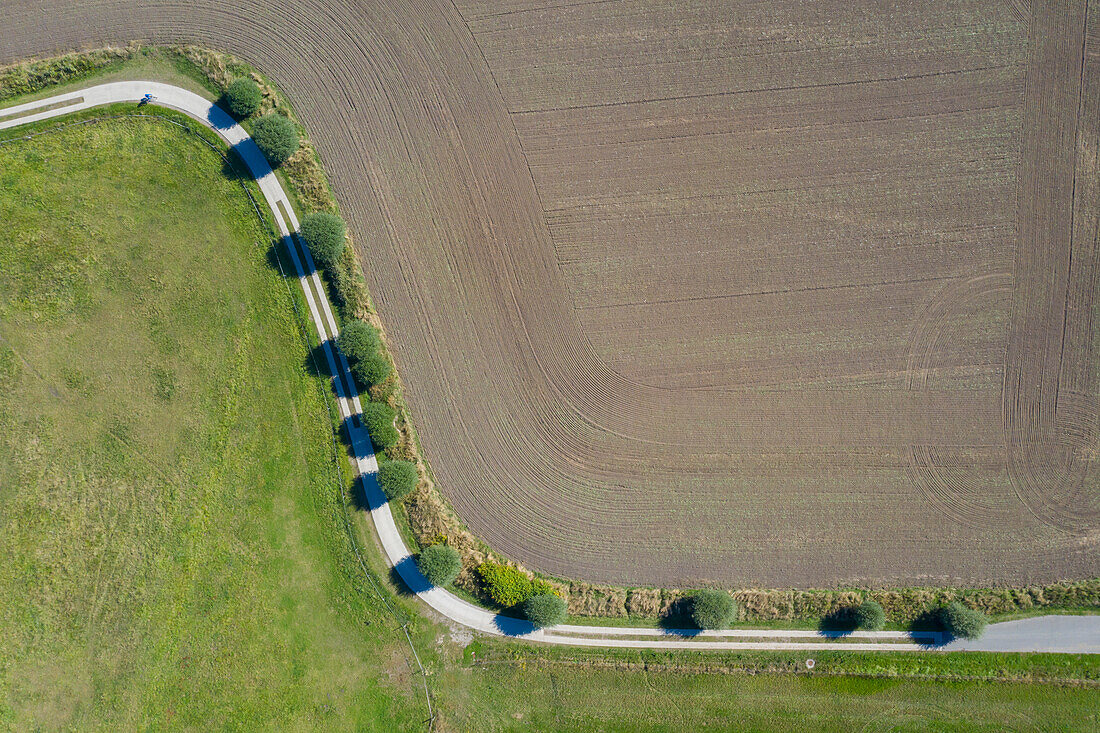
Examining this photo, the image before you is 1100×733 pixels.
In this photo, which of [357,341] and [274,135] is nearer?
[357,341]

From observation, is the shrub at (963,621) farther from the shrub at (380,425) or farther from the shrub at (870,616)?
the shrub at (380,425)

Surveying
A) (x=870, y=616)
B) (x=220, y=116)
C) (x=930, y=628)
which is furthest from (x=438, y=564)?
(x=220, y=116)

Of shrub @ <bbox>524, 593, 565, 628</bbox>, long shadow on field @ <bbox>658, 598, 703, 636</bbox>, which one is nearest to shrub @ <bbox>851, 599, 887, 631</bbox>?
long shadow on field @ <bbox>658, 598, 703, 636</bbox>

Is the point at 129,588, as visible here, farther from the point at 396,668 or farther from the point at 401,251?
the point at 401,251

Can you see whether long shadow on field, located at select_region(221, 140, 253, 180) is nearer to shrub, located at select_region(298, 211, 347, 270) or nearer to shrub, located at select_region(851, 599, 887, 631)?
shrub, located at select_region(298, 211, 347, 270)

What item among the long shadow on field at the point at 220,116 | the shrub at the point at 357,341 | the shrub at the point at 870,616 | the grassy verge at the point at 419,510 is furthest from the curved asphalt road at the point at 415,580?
the shrub at the point at 357,341

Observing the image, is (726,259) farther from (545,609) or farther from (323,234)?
(323,234)
